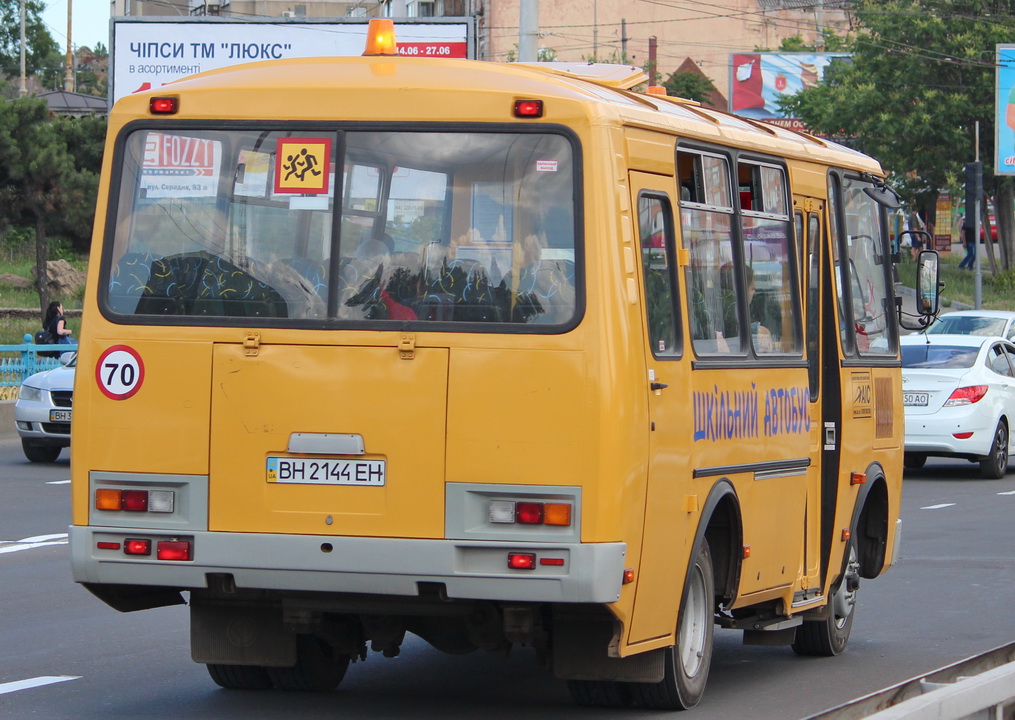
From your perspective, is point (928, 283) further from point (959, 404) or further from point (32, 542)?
point (959, 404)

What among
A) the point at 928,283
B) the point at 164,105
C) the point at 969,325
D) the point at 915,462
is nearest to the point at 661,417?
the point at 164,105

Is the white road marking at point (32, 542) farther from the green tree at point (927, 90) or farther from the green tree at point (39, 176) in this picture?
the green tree at point (927, 90)

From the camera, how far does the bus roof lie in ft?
21.9

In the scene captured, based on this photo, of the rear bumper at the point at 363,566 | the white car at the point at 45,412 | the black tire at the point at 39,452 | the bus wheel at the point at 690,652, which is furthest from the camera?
the black tire at the point at 39,452

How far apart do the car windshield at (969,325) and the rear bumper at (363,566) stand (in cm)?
2137

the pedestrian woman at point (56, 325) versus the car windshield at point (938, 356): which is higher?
the pedestrian woman at point (56, 325)

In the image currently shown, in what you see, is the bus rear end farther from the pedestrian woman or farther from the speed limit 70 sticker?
the pedestrian woman

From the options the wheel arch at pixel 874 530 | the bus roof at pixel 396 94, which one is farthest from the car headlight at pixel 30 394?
the bus roof at pixel 396 94

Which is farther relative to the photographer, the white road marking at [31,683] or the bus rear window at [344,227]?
the white road marking at [31,683]

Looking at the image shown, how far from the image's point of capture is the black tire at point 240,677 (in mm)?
7816

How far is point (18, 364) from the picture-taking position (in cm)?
2458

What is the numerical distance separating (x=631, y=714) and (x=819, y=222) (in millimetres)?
2988

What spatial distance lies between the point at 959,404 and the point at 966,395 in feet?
0.54

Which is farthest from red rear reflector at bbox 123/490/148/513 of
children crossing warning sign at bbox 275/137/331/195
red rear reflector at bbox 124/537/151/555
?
children crossing warning sign at bbox 275/137/331/195
